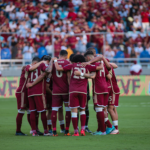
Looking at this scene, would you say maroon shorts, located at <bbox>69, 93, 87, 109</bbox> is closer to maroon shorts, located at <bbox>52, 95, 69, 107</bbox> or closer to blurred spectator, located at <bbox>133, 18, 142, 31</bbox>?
maroon shorts, located at <bbox>52, 95, 69, 107</bbox>

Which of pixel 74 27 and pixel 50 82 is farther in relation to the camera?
pixel 74 27

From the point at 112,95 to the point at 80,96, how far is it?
1.26m

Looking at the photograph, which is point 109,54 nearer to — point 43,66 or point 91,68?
point 91,68

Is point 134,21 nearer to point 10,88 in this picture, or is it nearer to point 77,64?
point 10,88

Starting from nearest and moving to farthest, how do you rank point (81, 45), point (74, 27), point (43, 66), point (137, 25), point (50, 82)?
point (43, 66) < point (50, 82) < point (81, 45) < point (74, 27) < point (137, 25)

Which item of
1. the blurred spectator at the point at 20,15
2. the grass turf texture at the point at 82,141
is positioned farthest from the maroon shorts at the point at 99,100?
the blurred spectator at the point at 20,15

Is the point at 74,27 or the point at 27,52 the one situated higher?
the point at 74,27

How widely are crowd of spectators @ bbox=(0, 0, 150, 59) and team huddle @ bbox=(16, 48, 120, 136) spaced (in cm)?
1209

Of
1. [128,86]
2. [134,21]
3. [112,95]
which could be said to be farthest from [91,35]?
[112,95]

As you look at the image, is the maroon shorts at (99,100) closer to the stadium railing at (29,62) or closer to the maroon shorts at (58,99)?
the maroon shorts at (58,99)

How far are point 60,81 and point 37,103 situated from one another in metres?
0.77

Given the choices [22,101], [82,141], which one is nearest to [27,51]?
[22,101]

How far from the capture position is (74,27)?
22.7m

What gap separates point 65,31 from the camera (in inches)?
864
